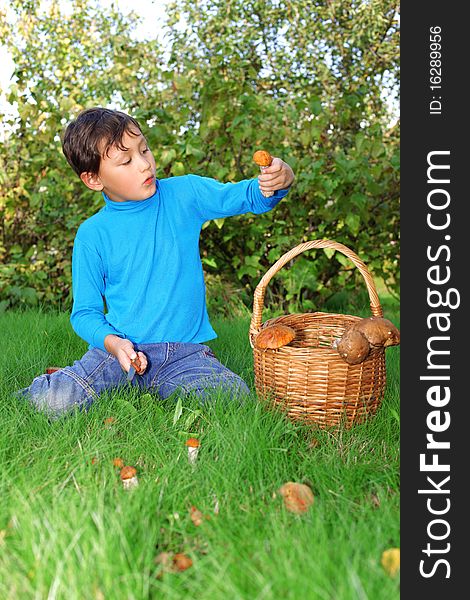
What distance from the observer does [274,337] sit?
2428 mm

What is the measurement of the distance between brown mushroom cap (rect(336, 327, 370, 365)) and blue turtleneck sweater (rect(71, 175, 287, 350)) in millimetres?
702

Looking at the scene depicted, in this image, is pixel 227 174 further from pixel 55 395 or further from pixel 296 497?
pixel 296 497

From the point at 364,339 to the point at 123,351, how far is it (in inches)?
32.8

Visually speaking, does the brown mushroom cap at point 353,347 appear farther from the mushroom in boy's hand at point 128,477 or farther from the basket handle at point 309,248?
the mushroom in boy's hand at point 128,477

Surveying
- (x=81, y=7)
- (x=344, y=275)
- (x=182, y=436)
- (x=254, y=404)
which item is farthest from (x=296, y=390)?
(x=81, y=7)

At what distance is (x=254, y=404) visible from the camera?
2.41 metres

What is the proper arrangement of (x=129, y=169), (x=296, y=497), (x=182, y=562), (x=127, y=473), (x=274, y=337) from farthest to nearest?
1. (x=129, y=169)
2. (x=274, y=337)
3. (x=127, y=473)
4. (x=296, y=497)
5. (x=182, y=562)

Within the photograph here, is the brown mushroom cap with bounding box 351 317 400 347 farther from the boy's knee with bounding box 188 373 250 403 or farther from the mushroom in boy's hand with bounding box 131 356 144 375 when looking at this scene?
the mushroom in boy's hand with bounding box 131 356 144 375

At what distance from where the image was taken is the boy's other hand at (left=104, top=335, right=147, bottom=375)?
2.50 meters

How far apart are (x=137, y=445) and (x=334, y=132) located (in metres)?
3.42

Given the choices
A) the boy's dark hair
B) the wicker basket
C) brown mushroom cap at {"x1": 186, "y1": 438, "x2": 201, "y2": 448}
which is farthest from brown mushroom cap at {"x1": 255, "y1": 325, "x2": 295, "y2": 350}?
the boy's dark hair

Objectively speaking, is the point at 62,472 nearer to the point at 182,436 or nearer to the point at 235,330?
the point at 182,436

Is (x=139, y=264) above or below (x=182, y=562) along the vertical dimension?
above

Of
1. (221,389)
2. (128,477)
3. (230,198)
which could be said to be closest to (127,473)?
(128,477)
